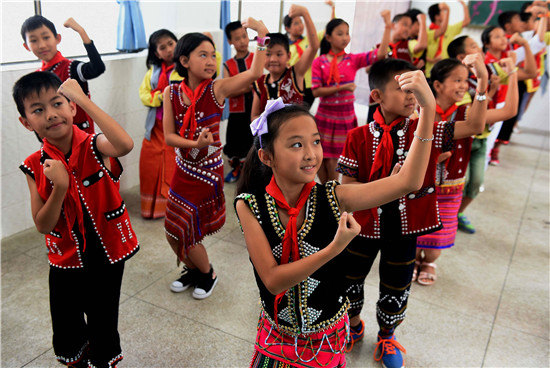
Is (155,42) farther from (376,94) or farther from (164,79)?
(376,94)

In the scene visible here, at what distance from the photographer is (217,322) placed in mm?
2406

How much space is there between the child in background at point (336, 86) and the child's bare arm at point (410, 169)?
6.81ft

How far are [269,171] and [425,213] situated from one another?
31.4 inches

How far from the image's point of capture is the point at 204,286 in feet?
8.63

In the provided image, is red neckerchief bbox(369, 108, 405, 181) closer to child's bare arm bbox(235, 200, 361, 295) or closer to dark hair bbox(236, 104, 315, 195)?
dark hair bbox(236, 104, 315, 195)

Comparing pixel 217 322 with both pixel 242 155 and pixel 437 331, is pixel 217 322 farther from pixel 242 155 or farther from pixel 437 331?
pixel 242 155

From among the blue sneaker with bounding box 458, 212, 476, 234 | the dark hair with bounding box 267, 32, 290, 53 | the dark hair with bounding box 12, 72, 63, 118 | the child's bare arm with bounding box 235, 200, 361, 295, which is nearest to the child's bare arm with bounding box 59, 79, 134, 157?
the dark hair with bounding box 12, 72, 63, 118

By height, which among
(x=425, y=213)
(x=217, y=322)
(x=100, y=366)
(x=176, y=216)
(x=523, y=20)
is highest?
(x=523, y=20)

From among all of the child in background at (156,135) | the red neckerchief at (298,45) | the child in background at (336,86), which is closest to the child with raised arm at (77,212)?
the child in background at (156,135)

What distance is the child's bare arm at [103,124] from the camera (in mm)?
1441

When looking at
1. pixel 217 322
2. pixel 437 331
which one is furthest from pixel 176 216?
pixel 437 331

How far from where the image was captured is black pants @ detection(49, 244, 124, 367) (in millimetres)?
1683

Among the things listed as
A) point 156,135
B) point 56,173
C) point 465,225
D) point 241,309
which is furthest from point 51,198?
point 465,225

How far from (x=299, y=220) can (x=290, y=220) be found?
2.7 inches
